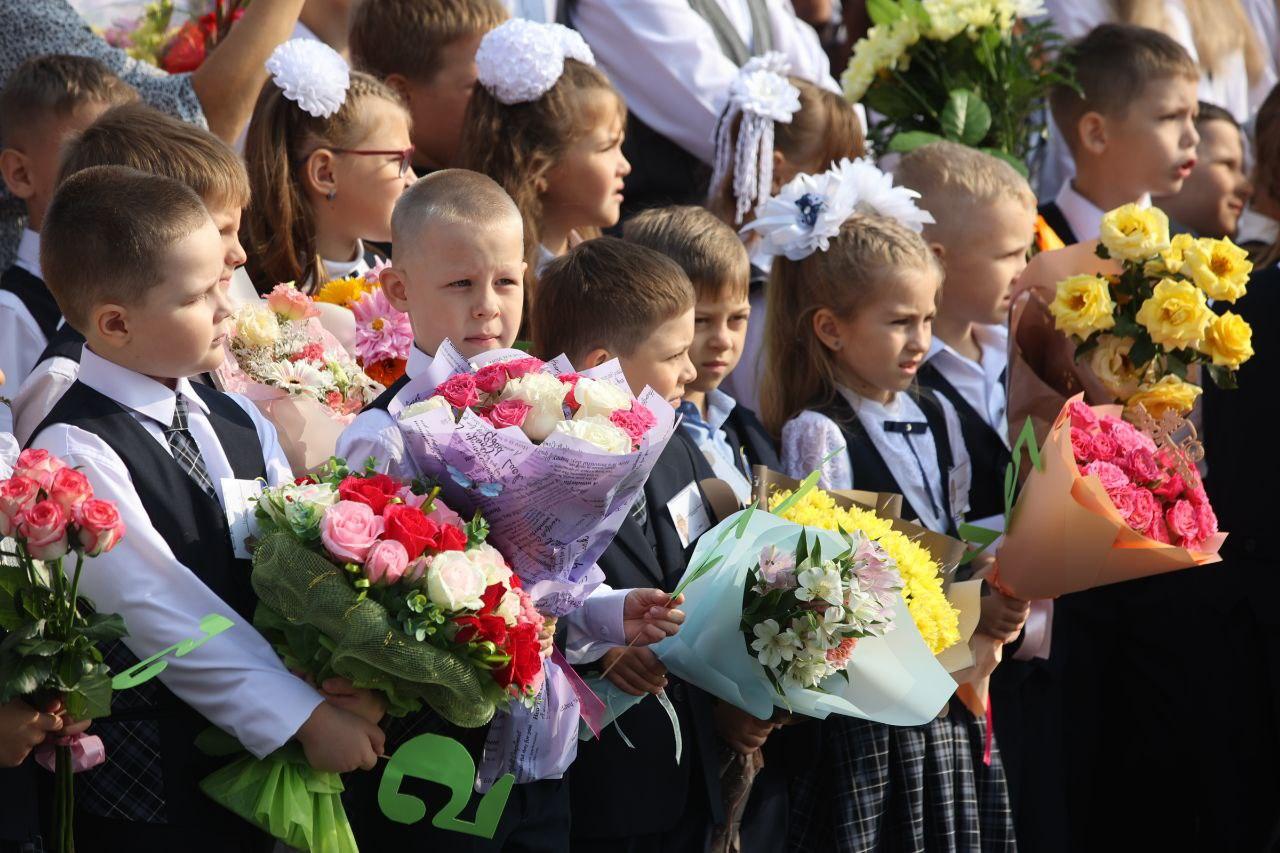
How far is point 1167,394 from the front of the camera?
169 inches

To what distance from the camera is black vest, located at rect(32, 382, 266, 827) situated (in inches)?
111

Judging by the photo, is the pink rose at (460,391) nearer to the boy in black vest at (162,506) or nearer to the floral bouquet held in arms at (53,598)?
the boy in black vest at (162,506)

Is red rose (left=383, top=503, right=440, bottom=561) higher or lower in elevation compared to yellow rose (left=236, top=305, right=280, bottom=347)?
higher

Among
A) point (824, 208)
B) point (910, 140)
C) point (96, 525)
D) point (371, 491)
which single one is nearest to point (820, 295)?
point (824, 208)

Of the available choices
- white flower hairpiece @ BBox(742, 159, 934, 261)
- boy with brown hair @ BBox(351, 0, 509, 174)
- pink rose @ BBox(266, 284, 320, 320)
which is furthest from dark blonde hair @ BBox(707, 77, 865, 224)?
pink rose @ BBox(266, 284, 320, 320)

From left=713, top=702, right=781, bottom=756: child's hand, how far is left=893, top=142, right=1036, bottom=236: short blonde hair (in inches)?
81.0

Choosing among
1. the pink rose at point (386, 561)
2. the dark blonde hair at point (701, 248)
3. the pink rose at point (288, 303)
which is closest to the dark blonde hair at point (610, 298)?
the dark blonde hair at point (701, 248)

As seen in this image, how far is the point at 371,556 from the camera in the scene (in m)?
2.65

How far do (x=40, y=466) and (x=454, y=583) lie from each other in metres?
0.72

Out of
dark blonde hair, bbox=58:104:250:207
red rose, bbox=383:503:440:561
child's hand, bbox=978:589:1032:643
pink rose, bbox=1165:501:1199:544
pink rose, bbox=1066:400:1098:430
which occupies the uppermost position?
dark blonde hair, bbox=58:104:250:207

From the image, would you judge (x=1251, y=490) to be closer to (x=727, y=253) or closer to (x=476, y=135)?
(x=727, y=253)

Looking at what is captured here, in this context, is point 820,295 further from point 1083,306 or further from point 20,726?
point 20,726

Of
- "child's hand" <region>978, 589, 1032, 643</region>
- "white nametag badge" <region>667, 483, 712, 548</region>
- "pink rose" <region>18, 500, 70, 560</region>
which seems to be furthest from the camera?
"child's hand" <region>978, 589, 1032, 643</region>

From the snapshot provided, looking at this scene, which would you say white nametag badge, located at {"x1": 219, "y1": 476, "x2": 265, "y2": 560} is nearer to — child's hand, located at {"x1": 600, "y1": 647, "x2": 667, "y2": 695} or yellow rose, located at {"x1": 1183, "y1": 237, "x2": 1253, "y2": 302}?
child's hand, located at {"x1": 600, "y1": 647, "x2": 667, "y2": 695}
